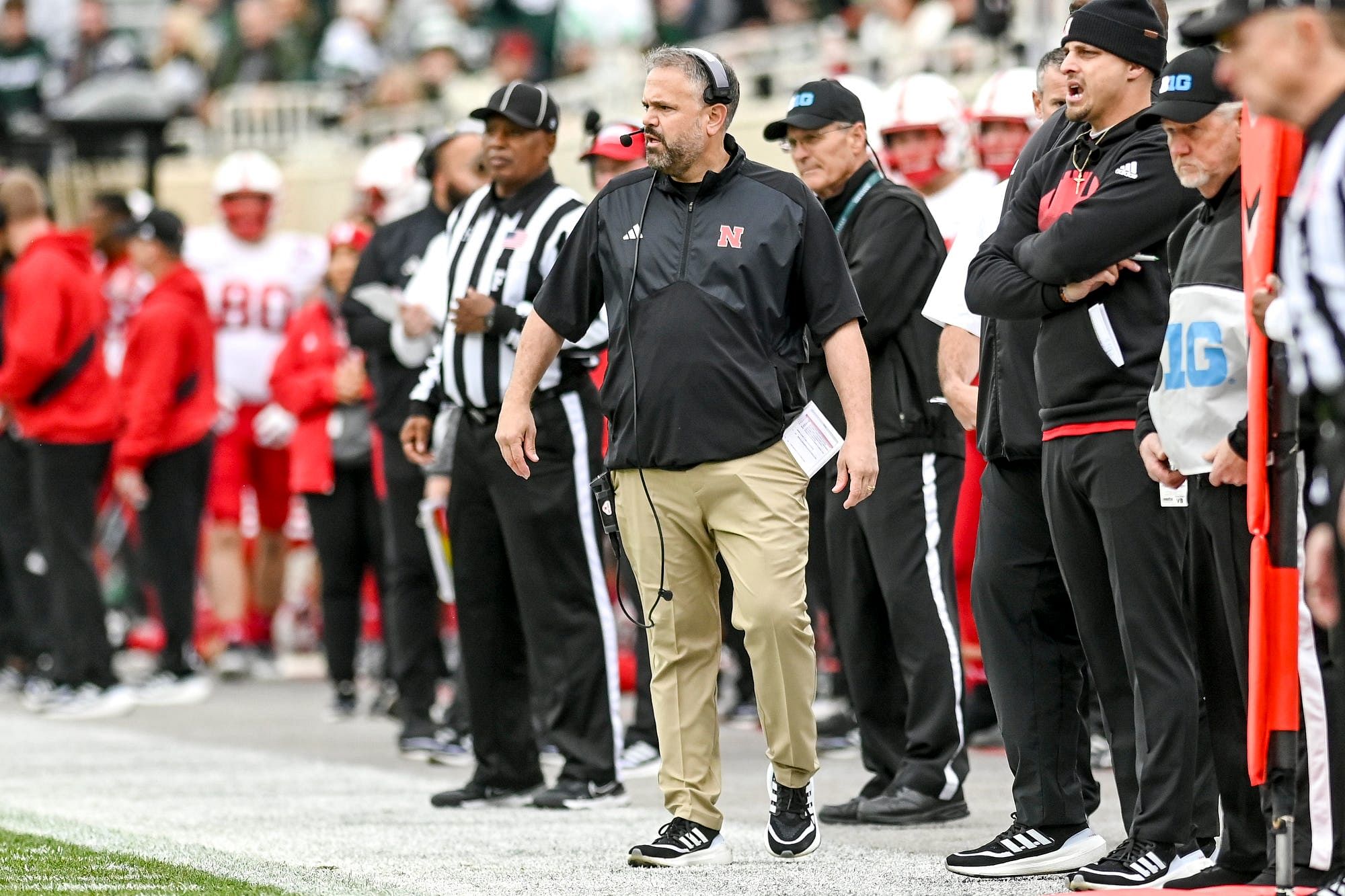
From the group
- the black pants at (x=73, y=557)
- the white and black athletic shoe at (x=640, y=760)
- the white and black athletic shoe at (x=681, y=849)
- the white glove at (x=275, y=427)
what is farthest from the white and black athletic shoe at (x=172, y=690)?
the white and black athletic shoe at (x=681, y=849)

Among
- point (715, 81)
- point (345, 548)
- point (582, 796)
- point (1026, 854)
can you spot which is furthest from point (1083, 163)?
point (345, 548)

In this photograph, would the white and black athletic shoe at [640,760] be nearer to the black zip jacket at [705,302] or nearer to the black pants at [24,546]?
the black zip jacket at [705,302]

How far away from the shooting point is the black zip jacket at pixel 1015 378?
586 cm

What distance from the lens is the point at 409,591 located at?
30.1ft

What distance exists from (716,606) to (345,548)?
182 inches

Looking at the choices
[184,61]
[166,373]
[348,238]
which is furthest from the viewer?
[184,61]

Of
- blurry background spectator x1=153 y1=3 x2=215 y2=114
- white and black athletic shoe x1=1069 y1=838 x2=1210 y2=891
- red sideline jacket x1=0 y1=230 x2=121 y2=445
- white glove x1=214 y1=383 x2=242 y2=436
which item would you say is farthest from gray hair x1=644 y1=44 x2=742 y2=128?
blurry background spectator x1=153 y1=3 x2=215 y2=114

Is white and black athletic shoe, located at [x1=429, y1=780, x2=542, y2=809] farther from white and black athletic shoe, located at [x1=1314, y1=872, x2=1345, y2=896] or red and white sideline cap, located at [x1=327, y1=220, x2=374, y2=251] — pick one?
red and white sideline cap, located at [x1=327, y1=220, x2=374, y2=251]

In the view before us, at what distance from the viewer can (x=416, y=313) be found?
8.03 m

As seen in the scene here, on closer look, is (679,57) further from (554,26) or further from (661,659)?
(554,26)

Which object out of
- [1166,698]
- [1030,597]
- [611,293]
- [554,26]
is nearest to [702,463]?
[611,293]

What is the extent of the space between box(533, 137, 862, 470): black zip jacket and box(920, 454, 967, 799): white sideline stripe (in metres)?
1.13

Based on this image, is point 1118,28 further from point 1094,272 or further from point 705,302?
point 705,302

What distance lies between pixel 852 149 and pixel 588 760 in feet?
7.02
